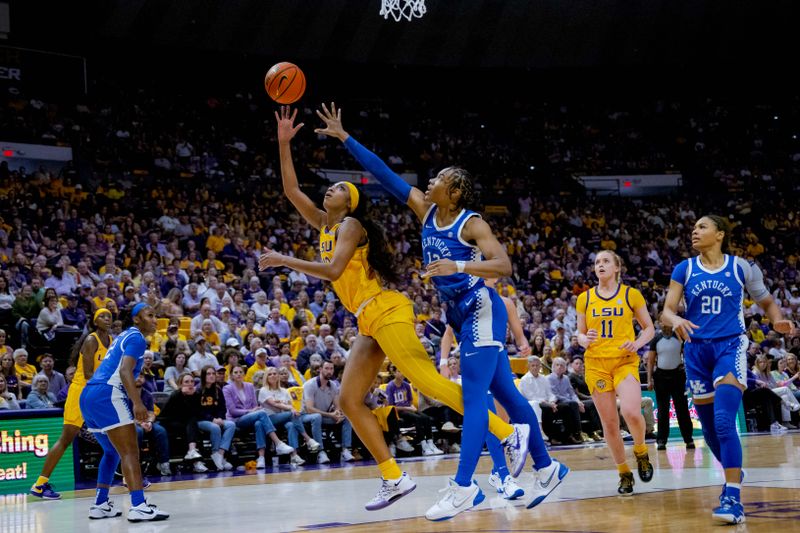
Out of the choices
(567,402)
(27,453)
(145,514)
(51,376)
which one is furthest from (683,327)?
(567,402)

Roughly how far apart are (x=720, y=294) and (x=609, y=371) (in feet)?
5.85

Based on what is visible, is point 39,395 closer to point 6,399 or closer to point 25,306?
point 6,399

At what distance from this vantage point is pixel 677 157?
3306 centimetres

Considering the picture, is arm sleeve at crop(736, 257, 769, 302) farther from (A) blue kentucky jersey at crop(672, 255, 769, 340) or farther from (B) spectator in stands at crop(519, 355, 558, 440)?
(B) spectator in stands at crop(519, 355, 558, 440)

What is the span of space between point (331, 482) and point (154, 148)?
1689 centimetres

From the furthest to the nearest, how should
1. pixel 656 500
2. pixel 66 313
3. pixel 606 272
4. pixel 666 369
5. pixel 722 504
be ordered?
pixel 66 313 < pixel 666 369 < pixel 606 272 < pixel 656 500 < pixel 722 504

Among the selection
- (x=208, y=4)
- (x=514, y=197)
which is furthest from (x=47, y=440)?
(x=514, y=197)

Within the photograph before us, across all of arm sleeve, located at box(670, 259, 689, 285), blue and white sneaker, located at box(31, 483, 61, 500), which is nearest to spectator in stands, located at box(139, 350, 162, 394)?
blue and white sneaker, located at box(31, 483, 61, 500)

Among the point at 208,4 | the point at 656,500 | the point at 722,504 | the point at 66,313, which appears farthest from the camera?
the point at 208,4

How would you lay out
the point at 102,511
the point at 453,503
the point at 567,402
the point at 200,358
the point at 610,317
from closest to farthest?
the point at 453,503, the point at 102,511, the point at 610,317, the point at 200,358, the point at 567,402

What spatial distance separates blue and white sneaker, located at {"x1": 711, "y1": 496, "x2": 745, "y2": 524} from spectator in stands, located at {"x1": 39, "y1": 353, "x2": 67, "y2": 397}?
8.58 m

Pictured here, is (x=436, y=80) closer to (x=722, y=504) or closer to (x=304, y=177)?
(x=304, y=177)

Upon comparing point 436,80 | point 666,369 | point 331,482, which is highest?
point 436,80

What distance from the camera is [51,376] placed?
11.9 meters
